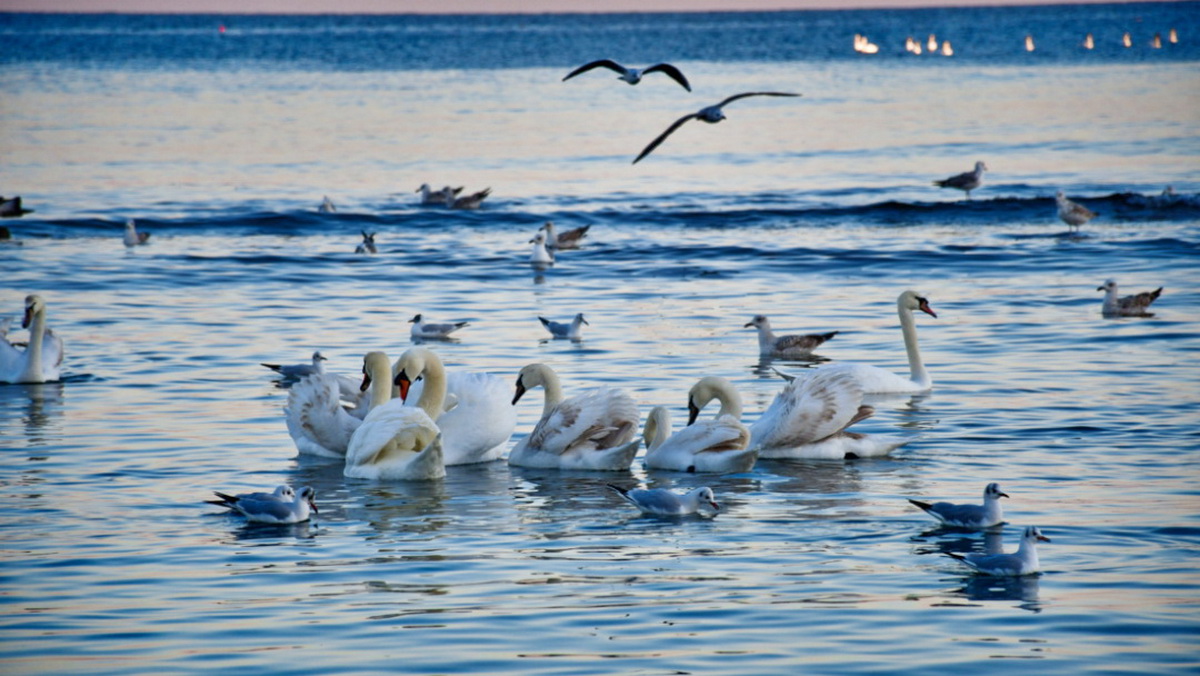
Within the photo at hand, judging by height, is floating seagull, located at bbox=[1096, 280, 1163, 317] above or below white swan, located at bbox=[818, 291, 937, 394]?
above

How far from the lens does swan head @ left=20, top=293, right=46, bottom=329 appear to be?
16.1 metres

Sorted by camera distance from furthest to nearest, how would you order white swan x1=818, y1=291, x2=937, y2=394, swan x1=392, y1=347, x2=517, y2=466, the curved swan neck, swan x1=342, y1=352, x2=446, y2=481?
the curved swan neck < white swan x1=818, y1=291, x2=937, y2=394 < swan x1=392, y1=347, x2=517, y2=466 < swan x1=342, y1=352, x2=446, y2=481

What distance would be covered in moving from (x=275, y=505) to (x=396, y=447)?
6.16ft

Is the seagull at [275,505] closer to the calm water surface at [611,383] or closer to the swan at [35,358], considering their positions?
the calm water surface at [611,383]

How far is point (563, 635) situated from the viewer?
26.1 feet

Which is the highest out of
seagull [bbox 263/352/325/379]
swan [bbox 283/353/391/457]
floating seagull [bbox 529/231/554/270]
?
floating seagull [bbox 529/231/554/270]

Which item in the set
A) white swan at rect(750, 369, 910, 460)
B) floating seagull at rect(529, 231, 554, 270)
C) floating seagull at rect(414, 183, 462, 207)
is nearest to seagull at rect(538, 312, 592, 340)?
white swan at rect(750, 369, 910, 460)

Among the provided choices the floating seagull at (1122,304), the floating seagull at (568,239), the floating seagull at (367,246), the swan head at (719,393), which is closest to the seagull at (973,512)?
the swan head at (719,393)

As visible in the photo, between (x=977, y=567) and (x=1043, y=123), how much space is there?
43606mm

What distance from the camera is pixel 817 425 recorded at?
39.9 feet

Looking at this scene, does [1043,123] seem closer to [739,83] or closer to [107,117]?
[739,83]

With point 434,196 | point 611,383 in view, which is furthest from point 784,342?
point 434,196

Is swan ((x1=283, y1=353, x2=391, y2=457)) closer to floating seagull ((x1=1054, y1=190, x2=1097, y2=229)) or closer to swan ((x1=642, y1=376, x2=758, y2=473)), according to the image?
swan ((x1=642, y1=376, x2=758, y2=473))

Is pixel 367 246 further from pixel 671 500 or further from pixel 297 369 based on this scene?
pixel 671 500
